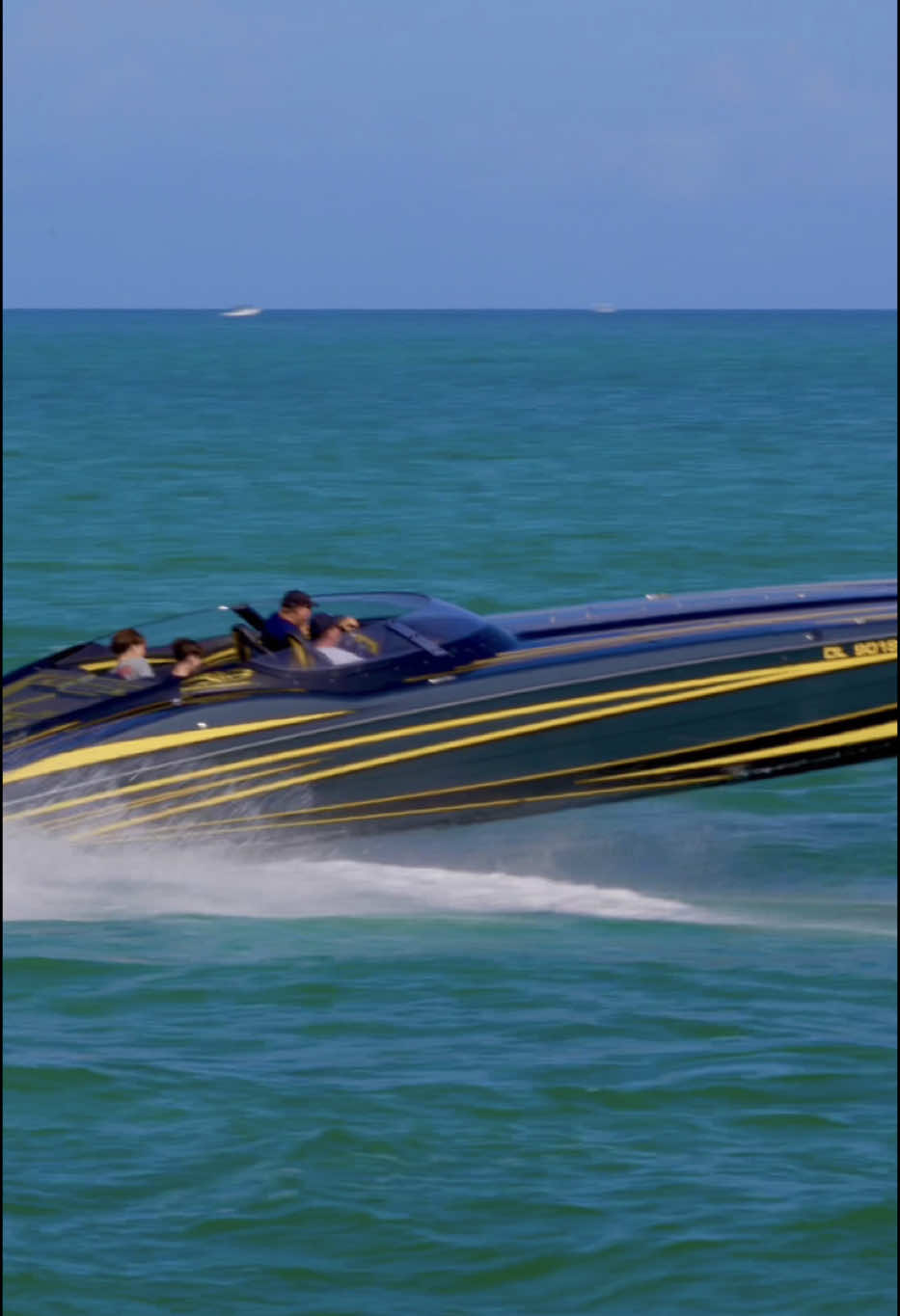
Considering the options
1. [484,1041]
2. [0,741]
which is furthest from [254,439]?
[484,1041]

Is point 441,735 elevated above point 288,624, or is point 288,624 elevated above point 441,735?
point 288,624

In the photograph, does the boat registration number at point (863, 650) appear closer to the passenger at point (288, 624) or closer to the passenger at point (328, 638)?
the passenger at point (328, 638)

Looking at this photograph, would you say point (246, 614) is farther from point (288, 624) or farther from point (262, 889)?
point (262, 889)

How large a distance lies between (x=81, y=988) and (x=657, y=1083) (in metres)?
2.42

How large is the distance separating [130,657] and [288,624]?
760 millimetres

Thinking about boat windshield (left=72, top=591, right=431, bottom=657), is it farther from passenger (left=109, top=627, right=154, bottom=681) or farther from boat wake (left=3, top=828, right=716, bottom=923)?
boat wake (left=3, top=828, right=716, bottom=923)

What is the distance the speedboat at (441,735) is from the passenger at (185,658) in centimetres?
4

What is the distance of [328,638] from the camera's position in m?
10.1

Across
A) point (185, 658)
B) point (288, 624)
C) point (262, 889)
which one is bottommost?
point (262, 889)

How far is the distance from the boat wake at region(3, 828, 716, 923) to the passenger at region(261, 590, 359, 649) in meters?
0.97

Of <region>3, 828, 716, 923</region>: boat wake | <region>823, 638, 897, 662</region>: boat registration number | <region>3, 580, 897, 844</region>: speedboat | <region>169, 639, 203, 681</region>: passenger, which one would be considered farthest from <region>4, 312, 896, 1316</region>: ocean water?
<region>823, 638, 897, 662</region>: boat registration number

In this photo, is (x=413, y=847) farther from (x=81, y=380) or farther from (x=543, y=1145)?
(x=81, y=380)

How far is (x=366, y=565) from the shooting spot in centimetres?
2075

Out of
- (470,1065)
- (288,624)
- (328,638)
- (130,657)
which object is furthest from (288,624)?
(470,1065)
